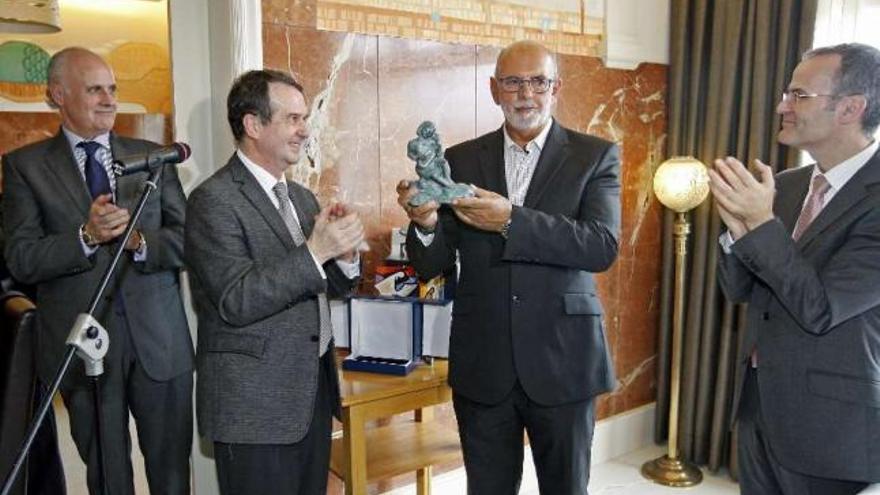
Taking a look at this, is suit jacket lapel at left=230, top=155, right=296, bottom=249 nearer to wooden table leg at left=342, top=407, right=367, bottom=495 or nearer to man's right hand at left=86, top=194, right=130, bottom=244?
man's right hand at left=86, top=194, right=130, bottom=244

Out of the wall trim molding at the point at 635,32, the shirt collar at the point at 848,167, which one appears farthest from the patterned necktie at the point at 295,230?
the wall trim molding at the point at 635,32

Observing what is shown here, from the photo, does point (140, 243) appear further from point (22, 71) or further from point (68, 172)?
point (22, 71)

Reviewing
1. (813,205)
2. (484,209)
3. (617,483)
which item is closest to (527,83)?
(484,209)

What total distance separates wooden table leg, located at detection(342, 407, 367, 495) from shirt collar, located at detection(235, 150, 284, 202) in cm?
68

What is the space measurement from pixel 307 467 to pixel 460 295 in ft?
1.94

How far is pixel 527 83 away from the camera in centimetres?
191

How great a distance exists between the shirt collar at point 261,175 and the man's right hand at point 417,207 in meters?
0.30

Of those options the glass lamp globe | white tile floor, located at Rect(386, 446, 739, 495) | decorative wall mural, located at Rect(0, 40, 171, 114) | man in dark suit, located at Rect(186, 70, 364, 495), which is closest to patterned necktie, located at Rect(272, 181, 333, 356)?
man in dark suit, located at Rect(186, 70, 364, 495)

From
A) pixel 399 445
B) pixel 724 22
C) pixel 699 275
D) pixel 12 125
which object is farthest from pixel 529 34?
pixel 12 125

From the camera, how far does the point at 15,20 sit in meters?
2.24

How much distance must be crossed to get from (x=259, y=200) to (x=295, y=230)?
12 centimetres

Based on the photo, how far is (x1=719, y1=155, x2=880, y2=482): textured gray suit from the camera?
1.56 m

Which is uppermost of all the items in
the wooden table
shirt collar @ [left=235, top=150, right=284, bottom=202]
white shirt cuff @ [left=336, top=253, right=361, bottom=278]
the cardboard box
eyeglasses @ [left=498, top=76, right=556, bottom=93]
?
eyeglasses @ [left=498, top=76, right=556, bottom=93]

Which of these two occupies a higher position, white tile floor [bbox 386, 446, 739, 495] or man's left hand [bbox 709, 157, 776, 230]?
man's left hand [bbox 709, 157, 776, 230]
